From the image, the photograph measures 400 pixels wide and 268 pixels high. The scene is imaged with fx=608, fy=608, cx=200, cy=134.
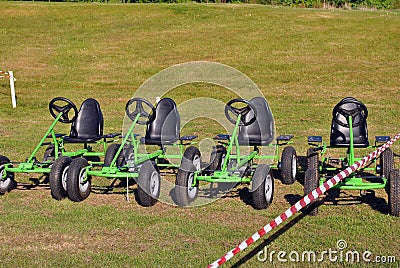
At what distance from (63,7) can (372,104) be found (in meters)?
28.3

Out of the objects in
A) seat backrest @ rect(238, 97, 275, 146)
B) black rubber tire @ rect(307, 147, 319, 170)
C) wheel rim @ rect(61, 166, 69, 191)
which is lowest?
wheel rim @ rect(61, 166, 69, 191)

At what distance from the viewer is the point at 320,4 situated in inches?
1928

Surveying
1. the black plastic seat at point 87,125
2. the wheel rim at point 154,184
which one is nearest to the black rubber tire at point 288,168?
the wheel rim at point 154,184

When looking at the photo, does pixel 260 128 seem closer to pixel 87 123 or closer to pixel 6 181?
pixel 87 123

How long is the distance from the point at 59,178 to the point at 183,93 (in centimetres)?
1498

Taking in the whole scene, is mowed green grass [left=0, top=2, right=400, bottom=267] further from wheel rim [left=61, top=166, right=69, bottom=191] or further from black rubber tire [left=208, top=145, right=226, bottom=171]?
black rubber tire [left=208, top=145, right=226, bottom=171]

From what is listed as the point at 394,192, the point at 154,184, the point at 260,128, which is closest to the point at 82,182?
the point at 154,184

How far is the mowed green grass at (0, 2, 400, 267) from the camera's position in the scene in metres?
7.16

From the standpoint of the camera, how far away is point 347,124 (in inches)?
362

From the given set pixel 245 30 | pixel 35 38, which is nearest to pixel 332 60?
pixel 245 30

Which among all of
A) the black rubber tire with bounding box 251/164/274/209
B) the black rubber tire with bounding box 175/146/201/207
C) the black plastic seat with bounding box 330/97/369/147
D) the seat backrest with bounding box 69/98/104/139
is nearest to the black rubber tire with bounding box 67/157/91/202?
the black rubber tire with bounding box 175/146/201/207

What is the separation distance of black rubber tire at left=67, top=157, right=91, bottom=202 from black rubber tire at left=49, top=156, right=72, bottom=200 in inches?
5.4

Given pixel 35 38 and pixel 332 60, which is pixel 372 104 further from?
pixel 35 38

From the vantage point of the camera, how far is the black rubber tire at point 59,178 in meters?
8.64
